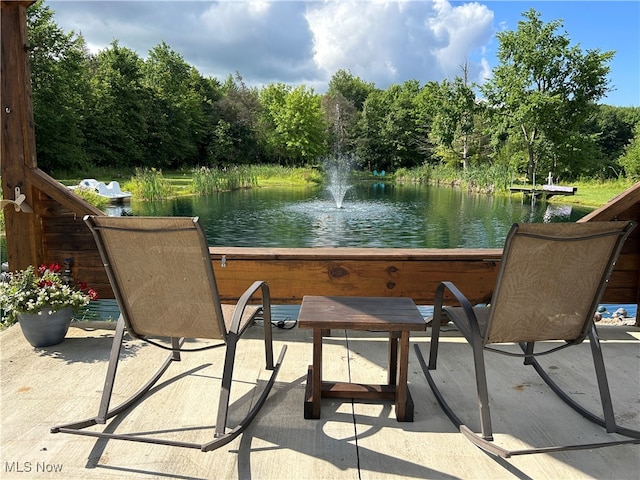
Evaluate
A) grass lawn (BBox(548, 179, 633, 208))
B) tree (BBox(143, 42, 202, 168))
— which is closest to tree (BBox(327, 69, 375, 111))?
tree (BBox(143, 42, 202, 168))

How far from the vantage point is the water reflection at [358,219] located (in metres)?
8.59

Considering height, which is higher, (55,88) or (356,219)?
(55,88)

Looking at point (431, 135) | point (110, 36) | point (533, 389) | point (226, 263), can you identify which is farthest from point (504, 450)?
point (110, 36)

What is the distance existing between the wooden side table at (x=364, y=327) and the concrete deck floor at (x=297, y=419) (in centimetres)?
5

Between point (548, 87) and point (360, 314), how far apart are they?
81.5 feet

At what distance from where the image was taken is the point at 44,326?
2332 millimetres

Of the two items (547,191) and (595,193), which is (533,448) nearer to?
(547,191)

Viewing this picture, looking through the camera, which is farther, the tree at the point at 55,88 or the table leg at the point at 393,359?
the tree at the point at 55,88

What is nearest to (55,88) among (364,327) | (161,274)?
(161,274)

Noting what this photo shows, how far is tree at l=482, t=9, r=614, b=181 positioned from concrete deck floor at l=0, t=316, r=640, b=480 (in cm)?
2212

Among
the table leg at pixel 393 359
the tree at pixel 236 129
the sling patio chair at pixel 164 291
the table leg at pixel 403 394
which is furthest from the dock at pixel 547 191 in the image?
the tree at pixel 236 129

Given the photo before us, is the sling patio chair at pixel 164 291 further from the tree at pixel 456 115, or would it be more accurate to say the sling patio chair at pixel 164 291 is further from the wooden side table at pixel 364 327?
the tree at pixel 456 115

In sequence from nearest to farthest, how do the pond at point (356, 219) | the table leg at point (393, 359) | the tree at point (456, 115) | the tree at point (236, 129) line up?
the table leg at point (393, 359), the pond at point (356, 219), the tree at point (456, 115), the tree at point (236, 129)

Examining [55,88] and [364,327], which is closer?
[364,327]
